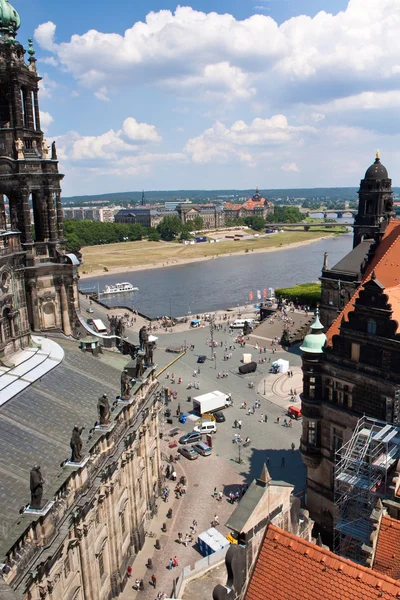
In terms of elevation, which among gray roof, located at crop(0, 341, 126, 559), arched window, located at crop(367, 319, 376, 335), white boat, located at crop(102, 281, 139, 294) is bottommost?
white boat, located at crop(102, 281, 139, 294)

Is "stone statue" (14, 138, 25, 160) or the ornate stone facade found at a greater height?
"stone statue" (14, 138, 25, 160)

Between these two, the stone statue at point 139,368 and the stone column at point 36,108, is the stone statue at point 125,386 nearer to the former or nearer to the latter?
the stone statue at point 139,368

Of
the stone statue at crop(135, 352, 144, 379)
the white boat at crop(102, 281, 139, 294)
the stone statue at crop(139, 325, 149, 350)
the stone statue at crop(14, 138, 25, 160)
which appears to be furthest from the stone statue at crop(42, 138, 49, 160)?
the white boat at crop(102, 281, 139, 294)

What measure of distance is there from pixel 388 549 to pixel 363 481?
832 cm

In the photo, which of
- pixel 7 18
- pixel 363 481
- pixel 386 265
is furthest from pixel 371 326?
pixel 7 18

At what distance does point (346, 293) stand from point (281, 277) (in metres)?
81.2

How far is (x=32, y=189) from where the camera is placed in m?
32.8

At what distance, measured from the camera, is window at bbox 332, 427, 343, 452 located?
31.2 meters

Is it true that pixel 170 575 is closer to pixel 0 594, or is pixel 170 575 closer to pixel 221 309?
pixel 0 594

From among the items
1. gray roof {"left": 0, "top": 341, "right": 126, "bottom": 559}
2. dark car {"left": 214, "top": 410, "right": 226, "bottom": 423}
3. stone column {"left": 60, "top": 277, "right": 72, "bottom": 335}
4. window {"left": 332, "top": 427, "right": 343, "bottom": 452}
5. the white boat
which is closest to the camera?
gray roof {"left": 0, "top": 341, "right": 126, "bottom": 559}

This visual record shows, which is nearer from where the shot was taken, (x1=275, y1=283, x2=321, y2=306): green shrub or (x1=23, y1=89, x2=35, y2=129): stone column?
(x1=23, y1=89, x2=35, y2=129): stone column

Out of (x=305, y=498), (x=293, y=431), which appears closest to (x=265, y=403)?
(x=293, y=431)

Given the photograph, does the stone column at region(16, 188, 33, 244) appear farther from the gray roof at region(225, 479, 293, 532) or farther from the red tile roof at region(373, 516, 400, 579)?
the red tile roof at region(373, 516, 400, 579)

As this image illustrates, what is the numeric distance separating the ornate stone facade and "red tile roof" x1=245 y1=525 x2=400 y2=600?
319 inches
